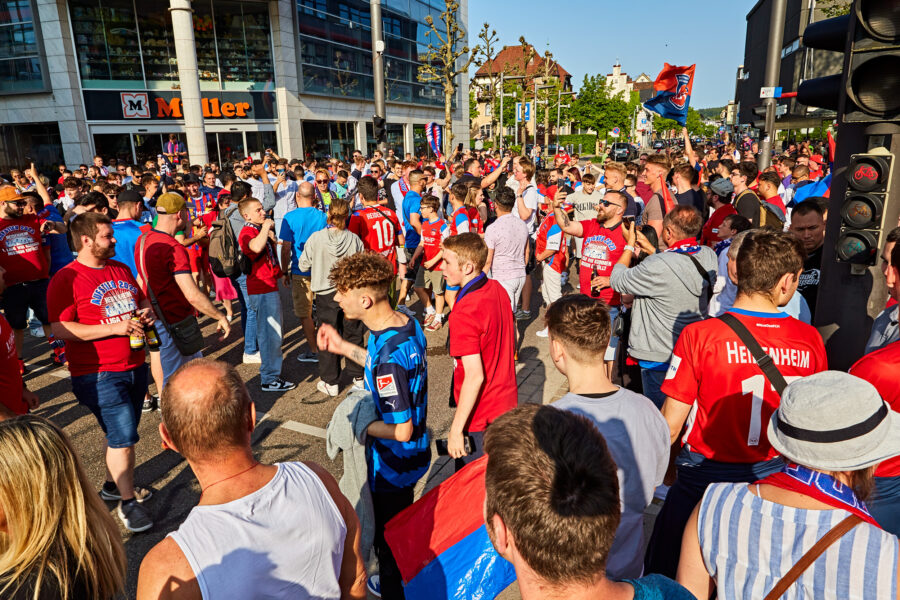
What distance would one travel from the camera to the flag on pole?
902cm

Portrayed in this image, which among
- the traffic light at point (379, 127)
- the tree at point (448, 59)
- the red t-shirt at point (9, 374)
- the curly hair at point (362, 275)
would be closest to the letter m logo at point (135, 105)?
the tree at point (448, 59)

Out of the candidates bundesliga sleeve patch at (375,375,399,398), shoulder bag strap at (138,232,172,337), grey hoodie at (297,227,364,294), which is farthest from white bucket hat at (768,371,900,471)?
grey hoodie at (297,227,364,294)

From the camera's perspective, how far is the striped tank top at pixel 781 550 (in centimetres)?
154

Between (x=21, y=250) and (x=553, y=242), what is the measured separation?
676cm

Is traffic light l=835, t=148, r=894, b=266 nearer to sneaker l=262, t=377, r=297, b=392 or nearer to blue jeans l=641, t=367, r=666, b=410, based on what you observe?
blue jeans l=641, t=367, r=666, b=410

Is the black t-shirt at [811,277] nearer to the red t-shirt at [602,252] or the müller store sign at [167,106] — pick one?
the red t-shirt at [602,252]

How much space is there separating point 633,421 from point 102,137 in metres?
28.1

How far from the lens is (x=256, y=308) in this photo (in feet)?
21.5

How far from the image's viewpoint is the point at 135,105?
24453 millimetres

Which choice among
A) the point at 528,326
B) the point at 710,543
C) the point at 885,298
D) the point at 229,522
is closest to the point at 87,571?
the point at 229,522

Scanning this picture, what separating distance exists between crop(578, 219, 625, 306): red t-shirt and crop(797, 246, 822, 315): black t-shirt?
158 cm

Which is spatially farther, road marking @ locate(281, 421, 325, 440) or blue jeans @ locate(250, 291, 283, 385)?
blue jeans @ locate(250, 291, 283, 385)

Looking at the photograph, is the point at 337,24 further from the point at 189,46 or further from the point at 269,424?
the point at 269,424

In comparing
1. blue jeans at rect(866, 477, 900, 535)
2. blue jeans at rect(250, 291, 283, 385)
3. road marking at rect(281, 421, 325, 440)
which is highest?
blue jeans at rect(866, 477, 900, 535)
